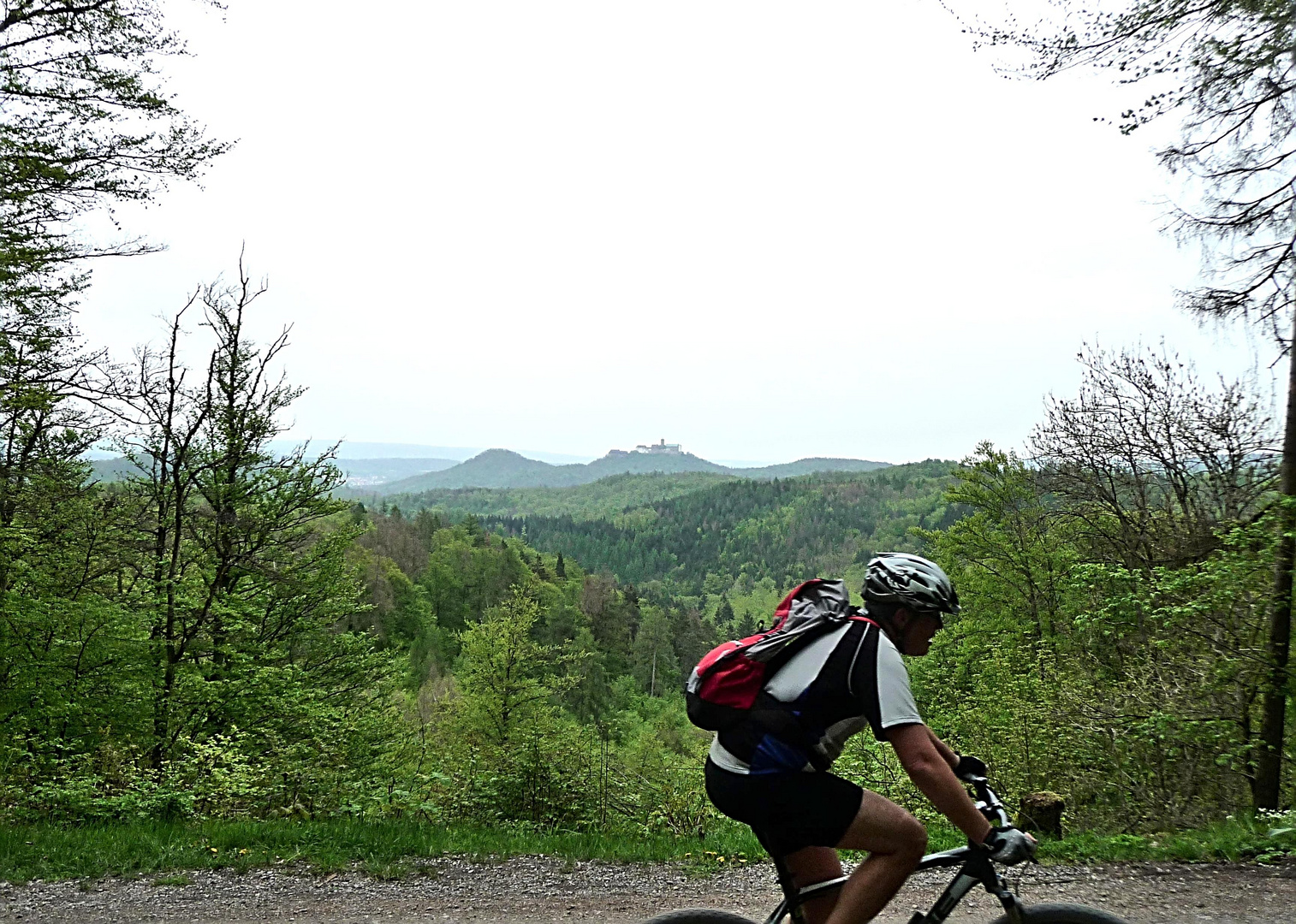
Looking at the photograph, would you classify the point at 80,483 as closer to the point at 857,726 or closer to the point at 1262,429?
the point at 857,726

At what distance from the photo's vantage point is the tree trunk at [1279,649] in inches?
284

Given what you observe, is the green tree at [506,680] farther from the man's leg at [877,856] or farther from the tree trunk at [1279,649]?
the man's leg at [877,856]

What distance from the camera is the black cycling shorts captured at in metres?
2.57

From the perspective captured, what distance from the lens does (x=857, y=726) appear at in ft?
8.60

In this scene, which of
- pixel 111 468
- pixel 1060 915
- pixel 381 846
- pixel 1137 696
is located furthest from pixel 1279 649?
pixel 111 468

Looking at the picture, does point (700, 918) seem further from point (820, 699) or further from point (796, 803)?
point (820, 699)

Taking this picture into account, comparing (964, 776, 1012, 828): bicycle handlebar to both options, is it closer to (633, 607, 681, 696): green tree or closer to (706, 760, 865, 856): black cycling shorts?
(706, 760, 865, 856): black cycling shorts

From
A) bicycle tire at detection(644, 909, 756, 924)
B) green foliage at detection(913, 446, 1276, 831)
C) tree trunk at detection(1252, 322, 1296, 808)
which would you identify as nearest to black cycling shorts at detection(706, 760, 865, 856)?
bicycle tire at detection(644, 909, 756, 924)

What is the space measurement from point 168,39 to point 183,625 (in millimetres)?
9761

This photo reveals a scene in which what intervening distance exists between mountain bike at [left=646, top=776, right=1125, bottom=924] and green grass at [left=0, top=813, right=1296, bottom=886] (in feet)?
12.9

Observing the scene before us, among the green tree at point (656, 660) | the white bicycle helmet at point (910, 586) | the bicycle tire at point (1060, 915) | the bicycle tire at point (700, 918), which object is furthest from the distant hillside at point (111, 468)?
the green tree at point (656, 660)

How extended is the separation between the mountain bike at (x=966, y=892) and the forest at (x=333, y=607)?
5139mm

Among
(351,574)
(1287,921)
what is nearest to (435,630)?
(351,574)

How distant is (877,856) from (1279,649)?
688cm
